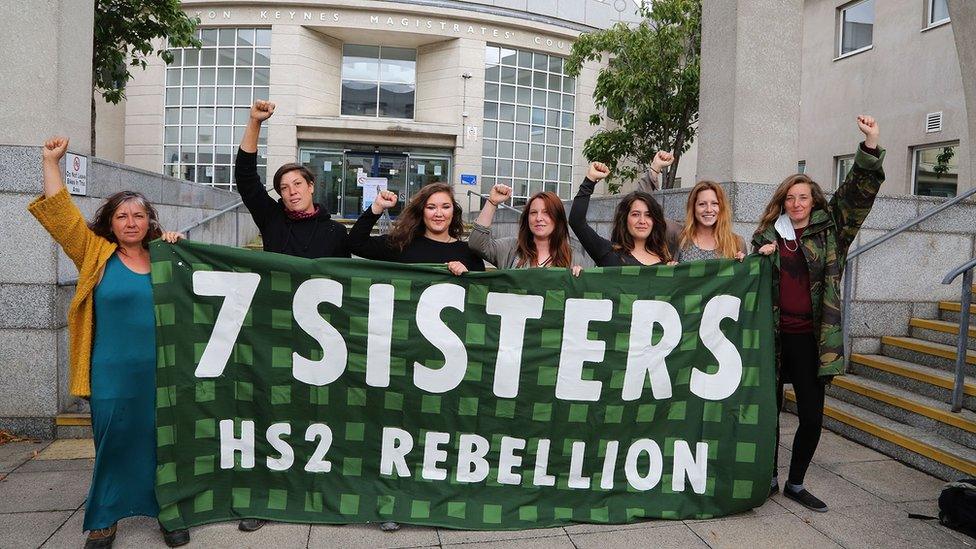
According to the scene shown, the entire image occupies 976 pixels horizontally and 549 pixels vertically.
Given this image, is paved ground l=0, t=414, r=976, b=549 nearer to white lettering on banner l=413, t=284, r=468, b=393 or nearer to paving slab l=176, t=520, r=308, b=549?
paving slab l=176, t=520, r=308, b=549

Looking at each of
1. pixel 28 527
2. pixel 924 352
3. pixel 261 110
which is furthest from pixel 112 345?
pixel 924 352

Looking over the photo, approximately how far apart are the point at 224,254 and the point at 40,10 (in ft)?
9.31

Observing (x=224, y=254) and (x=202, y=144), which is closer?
(x=224, y=254)

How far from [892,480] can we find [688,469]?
1.71 metres

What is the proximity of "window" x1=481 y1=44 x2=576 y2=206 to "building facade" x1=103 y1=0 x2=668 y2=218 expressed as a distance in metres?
0.05

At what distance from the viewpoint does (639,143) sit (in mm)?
13758

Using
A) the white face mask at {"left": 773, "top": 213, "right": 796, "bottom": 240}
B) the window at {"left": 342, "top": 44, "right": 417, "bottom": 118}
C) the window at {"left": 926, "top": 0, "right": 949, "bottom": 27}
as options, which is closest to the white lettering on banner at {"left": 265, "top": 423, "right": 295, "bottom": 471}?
the white face mask at {"left": 773, "top": 213, "right": 796, "bottom": 240}

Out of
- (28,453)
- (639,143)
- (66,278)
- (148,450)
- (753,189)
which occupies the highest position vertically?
(639,143)

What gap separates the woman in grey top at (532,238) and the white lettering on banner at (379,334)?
65cm

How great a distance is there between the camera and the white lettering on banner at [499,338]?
3.54 m

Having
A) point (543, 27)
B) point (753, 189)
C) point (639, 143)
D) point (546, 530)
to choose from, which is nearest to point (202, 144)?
point (543, 27)

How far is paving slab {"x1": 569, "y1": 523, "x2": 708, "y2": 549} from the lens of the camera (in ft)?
11.0

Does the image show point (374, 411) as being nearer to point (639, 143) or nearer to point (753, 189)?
point (753, 189)

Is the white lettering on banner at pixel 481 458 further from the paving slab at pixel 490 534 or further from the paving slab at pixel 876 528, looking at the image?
the paving slab at pixel 876 528
